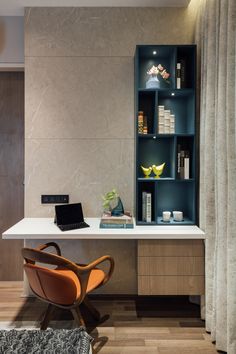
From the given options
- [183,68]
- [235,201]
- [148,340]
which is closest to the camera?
[235,201]

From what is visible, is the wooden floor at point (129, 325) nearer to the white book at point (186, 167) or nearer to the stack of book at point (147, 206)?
the stack of book at point (147, 206)

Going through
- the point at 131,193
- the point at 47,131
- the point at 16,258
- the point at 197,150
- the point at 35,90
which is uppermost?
→ the point at 35,90

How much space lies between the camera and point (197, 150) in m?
2.82

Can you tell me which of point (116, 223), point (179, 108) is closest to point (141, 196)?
point (116, 223)

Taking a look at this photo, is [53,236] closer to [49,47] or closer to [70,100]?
[70,100]

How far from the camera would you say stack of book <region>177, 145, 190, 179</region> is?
2746mm

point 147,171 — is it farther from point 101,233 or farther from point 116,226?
point 101,233

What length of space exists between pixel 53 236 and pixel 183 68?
1.93m

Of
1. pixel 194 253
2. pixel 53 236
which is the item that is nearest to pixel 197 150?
pixel 194 253

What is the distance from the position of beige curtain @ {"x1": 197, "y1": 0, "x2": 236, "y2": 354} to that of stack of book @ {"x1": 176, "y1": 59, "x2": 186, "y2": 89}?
7.5 inches

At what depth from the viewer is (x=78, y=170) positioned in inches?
118

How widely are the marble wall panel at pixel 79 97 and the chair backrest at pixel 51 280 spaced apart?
1.37m

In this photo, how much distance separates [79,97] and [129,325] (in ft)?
7.23

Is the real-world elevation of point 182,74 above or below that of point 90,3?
below
